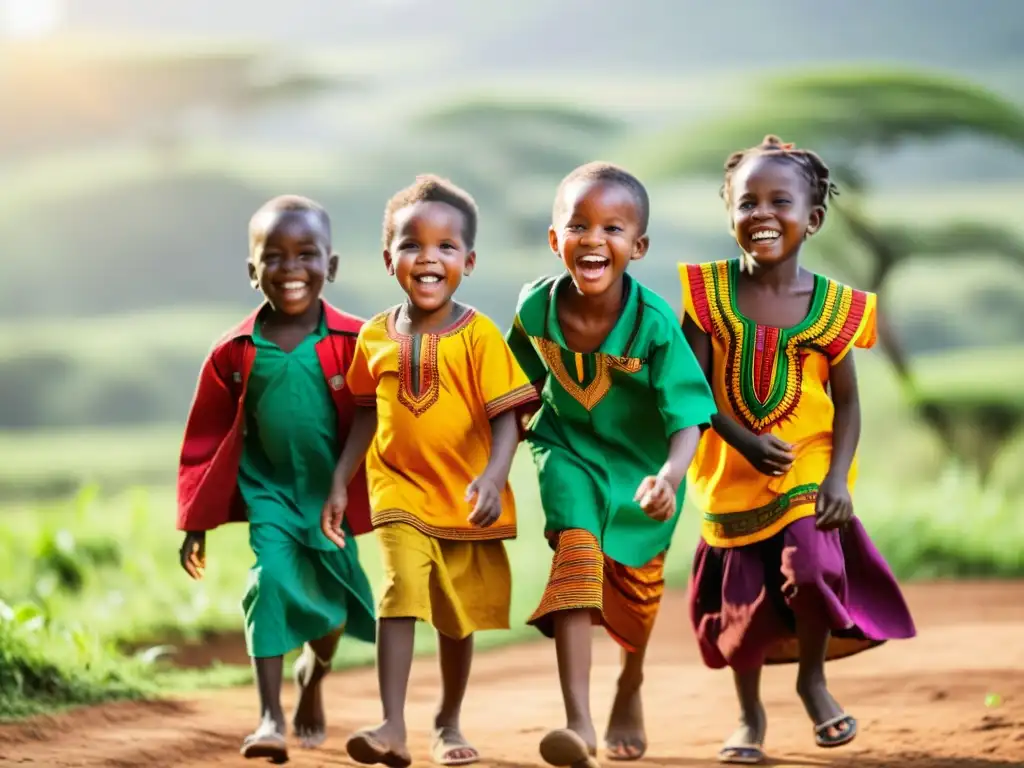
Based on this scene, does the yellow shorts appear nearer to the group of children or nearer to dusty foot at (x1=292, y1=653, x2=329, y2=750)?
the group of children

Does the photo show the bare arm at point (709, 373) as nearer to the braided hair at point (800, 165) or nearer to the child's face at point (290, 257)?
the braided hair at point (800, 165)

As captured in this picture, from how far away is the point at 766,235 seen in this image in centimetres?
441

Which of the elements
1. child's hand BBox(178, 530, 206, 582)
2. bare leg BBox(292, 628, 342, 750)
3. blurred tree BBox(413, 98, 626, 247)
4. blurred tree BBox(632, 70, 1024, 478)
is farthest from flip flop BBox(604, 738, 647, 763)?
blurred tree BBox(413, 98, 626, 247)

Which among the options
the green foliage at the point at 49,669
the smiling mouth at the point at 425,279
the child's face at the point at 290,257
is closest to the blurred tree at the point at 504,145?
the green foliage at the point at 49,669

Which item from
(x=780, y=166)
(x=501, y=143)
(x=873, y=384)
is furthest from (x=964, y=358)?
(x=780, y=166)

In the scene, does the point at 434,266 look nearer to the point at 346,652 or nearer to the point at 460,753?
the point at 460,753

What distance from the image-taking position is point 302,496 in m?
4.61

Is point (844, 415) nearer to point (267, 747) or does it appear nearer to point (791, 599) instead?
point (791, 599)

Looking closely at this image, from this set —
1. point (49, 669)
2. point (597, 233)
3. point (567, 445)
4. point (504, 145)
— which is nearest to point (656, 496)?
point (567, 445)

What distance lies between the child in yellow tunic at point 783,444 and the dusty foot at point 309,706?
1.28 metres

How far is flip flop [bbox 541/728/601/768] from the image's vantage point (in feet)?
12.4

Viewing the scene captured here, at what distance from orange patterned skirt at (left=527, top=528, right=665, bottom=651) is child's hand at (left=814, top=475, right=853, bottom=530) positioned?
1.52ft

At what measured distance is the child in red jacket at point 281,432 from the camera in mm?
4551

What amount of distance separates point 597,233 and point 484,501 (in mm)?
786
